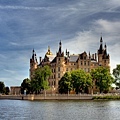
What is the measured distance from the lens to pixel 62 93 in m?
119

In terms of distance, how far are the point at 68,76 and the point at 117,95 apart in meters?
16.7

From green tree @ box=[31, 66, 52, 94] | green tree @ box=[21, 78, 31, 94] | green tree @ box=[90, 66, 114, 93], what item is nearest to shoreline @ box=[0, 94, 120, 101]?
green tree @ box=[31, 66, 52, 94]

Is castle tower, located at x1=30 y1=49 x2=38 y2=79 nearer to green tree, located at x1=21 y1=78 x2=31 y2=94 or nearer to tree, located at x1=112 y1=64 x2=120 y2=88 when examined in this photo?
green tree, located at x1=21 y1=78 x2=31 y2=94

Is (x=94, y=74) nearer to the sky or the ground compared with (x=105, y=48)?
nearer to the ground

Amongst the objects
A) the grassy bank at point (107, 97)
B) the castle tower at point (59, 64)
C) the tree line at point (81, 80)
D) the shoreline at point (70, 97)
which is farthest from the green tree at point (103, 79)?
the castle tower at point (59, 64)

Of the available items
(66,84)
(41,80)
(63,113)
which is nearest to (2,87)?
(41,80)

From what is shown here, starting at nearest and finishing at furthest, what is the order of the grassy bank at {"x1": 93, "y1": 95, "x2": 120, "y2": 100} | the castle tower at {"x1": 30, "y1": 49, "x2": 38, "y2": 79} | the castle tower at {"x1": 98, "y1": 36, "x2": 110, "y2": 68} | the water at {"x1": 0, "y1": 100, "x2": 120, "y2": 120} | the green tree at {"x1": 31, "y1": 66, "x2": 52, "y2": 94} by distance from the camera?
the water at {"x1": 0, "y1": 100, "x2": 120, "y2": 120} < the grassy bank at {"x1": 93, "y1": 95, "x2": 120, "y2": 100} < the green tree at {"x1": 31, "y1": 66, "x2": 52, "y2": 94} < the castle tower at {"x1": 98, "y1": 36, "x2": 110, "y2": 68} < the castle tower at {"x1": 30, "y1": 49, "x2": 38, "y2": 79}

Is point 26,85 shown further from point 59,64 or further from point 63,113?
point 63,113

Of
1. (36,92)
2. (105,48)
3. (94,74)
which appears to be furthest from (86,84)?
(105,48)

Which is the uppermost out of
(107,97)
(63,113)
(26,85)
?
(26,85)

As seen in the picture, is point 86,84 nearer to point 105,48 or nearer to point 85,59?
point 85,59

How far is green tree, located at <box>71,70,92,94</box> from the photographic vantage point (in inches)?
4441

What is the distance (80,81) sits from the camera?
113 meters

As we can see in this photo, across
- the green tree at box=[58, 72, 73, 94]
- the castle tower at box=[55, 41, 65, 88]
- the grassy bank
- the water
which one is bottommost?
the water
